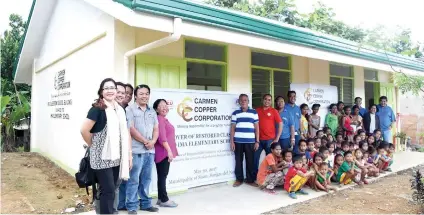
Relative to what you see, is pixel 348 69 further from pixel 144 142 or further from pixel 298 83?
pixel 144 142

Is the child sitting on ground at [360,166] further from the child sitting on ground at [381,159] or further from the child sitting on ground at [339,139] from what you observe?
the child sitting on ground at [381,159]

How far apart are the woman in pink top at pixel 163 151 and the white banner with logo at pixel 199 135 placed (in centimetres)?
37

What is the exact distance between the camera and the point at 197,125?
554 cm

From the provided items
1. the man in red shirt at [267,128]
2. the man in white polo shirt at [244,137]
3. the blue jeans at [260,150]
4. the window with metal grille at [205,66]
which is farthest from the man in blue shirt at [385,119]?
the window with metal grille at [205,66]

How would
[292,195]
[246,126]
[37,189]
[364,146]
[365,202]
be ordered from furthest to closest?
1. [364,146]
2. [37,189]
3. [246,126]
4. [292,195]
5. [365,202]

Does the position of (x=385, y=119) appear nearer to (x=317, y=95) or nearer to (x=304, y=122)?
(x=317, y=95)

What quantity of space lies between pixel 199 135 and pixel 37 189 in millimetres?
3078

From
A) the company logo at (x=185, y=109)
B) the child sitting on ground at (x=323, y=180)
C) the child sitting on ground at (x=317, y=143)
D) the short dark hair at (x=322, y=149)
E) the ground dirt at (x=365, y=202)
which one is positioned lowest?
the ground dirt at (x=365, y=202)

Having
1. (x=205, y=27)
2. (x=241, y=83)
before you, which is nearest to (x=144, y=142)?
(x=205, y=27)

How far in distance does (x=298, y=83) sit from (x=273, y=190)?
9.88ft

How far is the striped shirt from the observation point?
574 centimetres

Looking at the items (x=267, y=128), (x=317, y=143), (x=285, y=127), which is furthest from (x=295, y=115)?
(x=267, y=128)

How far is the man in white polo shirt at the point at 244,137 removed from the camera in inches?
227

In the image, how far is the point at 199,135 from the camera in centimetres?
556
